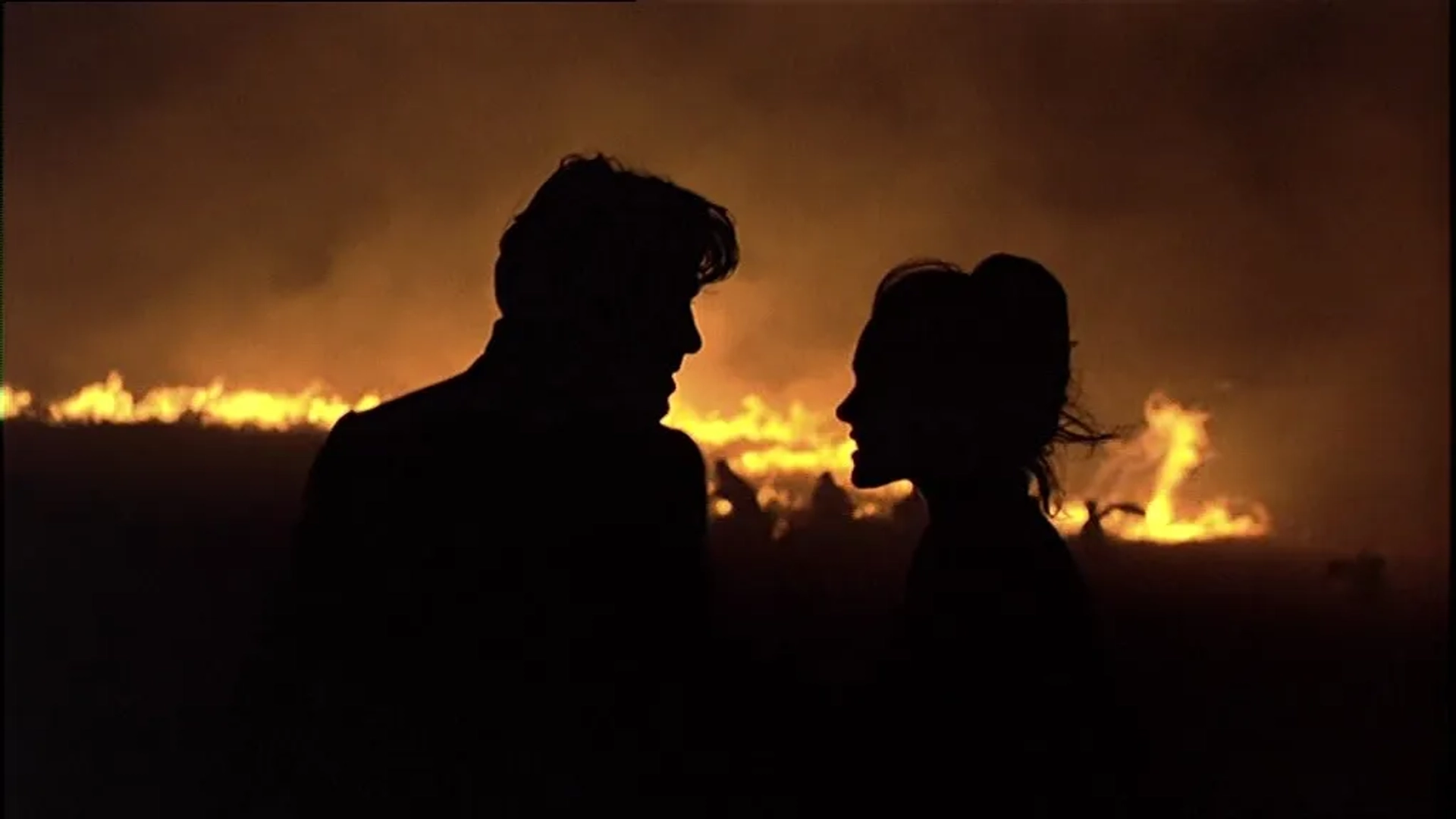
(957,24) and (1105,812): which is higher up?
(957,24)

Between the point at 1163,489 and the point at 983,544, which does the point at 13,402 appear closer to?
the point at 983,544

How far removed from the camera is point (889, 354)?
1.41 meters

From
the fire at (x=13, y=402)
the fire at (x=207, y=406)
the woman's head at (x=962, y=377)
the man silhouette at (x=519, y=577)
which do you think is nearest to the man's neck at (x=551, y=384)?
the man silhouette at (x=519, y=577)

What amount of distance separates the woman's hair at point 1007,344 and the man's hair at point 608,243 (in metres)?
0.22

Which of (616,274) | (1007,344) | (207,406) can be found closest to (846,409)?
(1007,344)

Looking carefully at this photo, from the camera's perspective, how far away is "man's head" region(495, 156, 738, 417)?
1.43 m

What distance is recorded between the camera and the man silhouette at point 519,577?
54.9 inches

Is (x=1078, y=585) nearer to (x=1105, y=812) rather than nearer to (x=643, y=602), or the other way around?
(x=1105, y=812)

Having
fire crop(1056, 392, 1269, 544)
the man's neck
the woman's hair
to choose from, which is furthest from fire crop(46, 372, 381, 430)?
fire crop(1056, 392, 1269, 544)

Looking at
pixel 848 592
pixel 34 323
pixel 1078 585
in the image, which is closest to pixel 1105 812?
pixel 1078 585

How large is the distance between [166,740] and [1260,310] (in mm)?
1415

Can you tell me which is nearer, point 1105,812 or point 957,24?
point 1105,812

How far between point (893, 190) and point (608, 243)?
13.4 inches

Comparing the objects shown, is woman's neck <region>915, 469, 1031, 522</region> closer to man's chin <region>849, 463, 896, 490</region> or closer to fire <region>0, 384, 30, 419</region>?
man's chin <region>849, 463, 896, 490</region>
